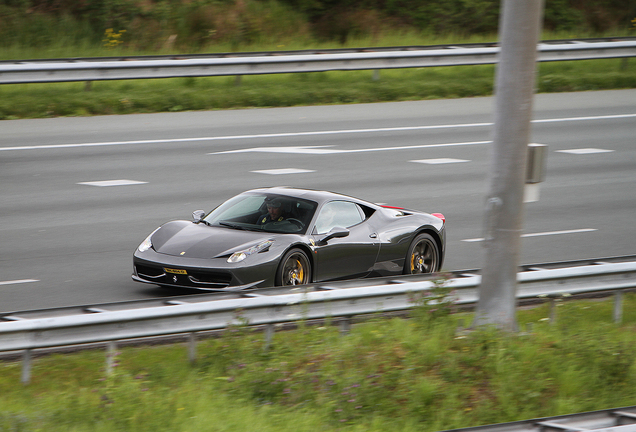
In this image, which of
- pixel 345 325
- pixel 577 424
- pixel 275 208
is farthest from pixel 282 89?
pixel 577 424

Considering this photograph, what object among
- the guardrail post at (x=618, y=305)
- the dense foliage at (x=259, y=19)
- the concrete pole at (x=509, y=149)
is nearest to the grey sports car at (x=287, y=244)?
the concrete pole at (x=509, y=149)

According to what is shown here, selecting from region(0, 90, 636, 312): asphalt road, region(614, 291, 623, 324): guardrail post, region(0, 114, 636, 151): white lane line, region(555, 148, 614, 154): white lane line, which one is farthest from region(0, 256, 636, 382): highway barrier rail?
region(555, 148, 614, 154): white lane line

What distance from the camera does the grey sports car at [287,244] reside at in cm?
1009

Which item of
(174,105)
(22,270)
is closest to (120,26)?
(174,105)

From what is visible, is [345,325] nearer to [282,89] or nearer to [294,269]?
[294,269]

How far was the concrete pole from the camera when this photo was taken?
859 centimetres

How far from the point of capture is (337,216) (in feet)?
37.6

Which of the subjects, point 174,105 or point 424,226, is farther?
point 174,105

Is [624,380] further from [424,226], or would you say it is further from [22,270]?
[22,270]

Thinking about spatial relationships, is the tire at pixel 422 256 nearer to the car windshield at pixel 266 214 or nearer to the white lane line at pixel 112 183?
the car windshield at pixel 266 214

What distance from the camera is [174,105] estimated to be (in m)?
21.3

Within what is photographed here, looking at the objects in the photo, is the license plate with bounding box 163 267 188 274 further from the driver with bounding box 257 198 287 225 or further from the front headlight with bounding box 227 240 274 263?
the driver with bounding box 257 198 287 225

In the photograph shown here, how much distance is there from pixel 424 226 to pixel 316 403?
5.23 metres

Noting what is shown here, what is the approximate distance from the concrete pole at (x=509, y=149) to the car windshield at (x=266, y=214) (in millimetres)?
2785
